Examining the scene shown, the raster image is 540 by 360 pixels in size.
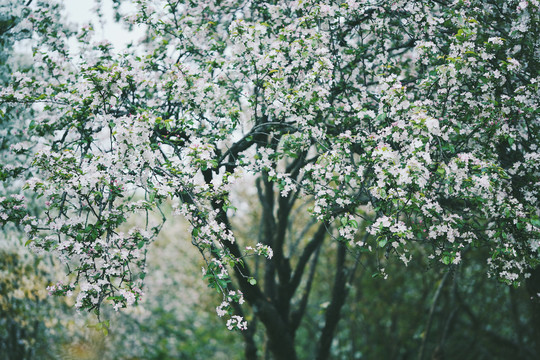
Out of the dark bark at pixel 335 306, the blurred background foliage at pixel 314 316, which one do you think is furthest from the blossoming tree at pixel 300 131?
the blurred background foliage at pixel 314 316

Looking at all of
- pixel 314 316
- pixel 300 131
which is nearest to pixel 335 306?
pixel 300 131

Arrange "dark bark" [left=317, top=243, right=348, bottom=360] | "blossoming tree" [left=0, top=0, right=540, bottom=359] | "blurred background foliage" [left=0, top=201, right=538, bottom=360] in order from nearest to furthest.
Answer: "blossoming tree" [left=0, top=0, right=540, bottom=359]
"dark bark" [left=317, top=243, right=348, bottom=360]
"blurred background foliage" [left=0, top=201, right=538, bottom=360]

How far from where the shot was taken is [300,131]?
4.98 metres

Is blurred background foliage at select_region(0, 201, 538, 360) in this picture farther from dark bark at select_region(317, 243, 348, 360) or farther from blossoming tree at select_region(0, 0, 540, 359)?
blossoming tree at select_region(0, 0, 540, 359)

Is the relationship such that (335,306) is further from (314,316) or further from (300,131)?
(314,316)

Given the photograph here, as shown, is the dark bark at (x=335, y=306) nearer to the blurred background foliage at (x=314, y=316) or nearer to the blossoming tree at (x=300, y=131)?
the blurred background foliage at (x=314, y=316)

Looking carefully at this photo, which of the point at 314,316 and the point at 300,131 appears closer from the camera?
the point at 300,131

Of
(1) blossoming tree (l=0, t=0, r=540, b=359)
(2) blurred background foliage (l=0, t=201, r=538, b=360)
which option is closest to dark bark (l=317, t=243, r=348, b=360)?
(2) blurred background foliage (l=0, t=201, r=538, b=360)

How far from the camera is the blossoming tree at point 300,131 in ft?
13.4

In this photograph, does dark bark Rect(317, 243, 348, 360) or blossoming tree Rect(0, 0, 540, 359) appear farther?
dark bark Rect(317, 243, 348, 360)

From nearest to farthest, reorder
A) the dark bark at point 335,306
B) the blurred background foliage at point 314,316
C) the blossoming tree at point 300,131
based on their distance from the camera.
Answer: the blossoming tree at point 300,131 → the dark bark at point 335,306 → the blurred background foliage at point 314,316

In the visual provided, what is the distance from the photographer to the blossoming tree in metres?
4.09

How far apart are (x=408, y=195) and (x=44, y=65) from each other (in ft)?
16.9

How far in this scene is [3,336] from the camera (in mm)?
7441
